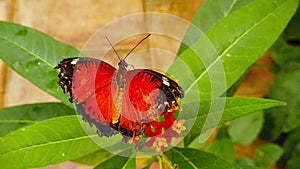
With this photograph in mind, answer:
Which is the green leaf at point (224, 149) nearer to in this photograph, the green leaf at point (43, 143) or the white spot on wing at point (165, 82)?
the green leaf at point (43, 143)

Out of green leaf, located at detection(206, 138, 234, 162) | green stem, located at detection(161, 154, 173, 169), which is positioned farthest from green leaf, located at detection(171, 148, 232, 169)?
green leaf, located at detection(206, 138, 234, 162)

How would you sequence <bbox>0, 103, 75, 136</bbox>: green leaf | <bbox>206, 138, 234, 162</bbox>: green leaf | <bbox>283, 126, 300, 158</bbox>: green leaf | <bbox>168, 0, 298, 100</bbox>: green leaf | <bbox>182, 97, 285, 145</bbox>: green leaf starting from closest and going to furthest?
<bbox>182, 97, 285, 145</bbox>: green leaf → <bbox>168, 0, 298, 100</bbox>: green leaf → <bbox>0, 103, 75, 136</bbox>: green leaf → <bbox>206, 138, 234, 162</bbox>: green leaf → <bbox>283, 126, 300, 158</bbox>: green leaf

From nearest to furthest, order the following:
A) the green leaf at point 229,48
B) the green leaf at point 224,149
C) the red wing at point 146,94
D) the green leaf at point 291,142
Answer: the red wing at point 146,94
the green leaf at point 229,48
the green leaf at point 224,149
the green leaf at point 291,142

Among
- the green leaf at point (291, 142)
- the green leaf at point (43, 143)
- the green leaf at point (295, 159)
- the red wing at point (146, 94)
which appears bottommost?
the green leaf at point (295, 159)

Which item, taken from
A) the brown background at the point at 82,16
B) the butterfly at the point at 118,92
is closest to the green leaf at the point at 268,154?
the brown background at the point at 82,16

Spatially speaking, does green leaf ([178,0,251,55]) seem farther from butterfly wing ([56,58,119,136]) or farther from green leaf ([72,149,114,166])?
butterfly wing ([56,58,119,136])
